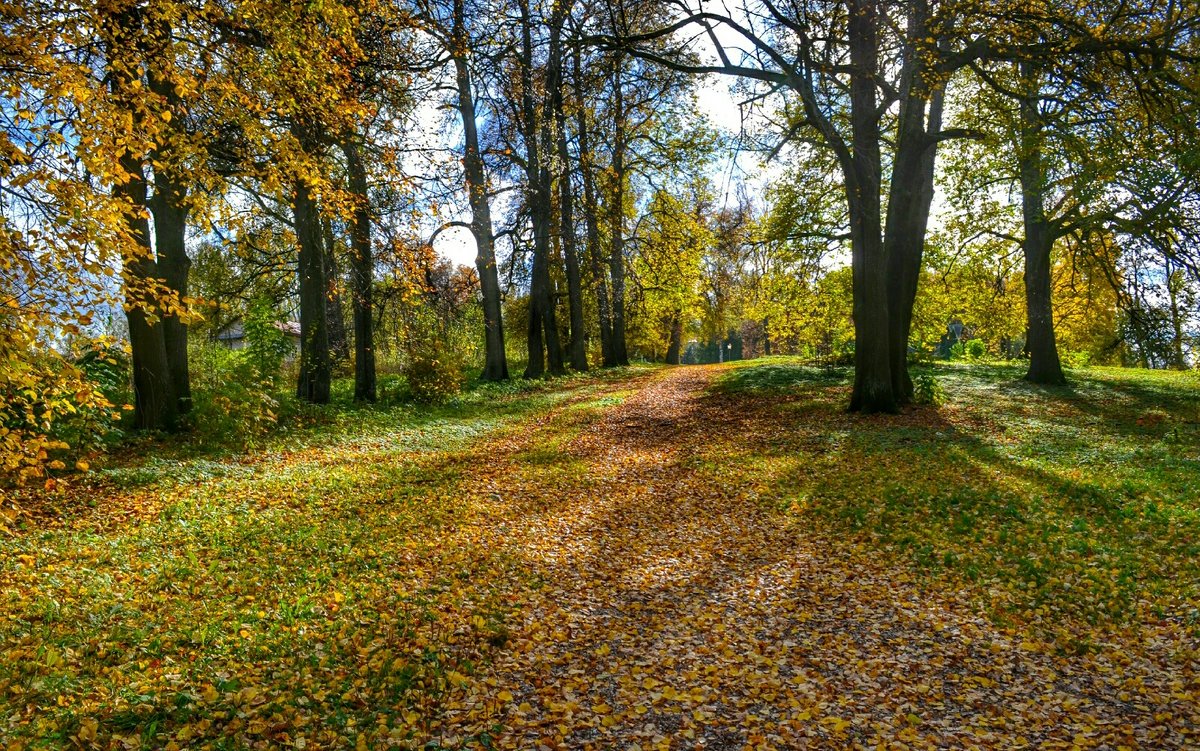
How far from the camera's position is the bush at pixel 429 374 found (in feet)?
49.2

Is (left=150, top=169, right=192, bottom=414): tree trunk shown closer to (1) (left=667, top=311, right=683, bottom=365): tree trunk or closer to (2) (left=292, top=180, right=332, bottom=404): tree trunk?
(2) (left=292, top=180, right=332, bottom=404): tree trunk

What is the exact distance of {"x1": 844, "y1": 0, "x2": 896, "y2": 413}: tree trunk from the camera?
40.2ft

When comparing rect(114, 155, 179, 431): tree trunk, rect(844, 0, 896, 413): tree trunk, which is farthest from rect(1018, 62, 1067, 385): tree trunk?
rect(114, 155, 179, 431): tree trunk

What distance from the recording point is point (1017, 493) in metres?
7.64

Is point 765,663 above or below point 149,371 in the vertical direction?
below

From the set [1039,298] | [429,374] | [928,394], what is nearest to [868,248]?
[928,394]

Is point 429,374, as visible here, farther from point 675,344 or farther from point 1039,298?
point 675,344

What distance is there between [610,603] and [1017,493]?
5367mm

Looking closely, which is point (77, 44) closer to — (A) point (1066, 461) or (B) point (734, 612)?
→ (B) point (734, 612)

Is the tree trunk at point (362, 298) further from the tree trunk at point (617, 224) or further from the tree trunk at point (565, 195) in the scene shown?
the tree trunk at point (617, 224)

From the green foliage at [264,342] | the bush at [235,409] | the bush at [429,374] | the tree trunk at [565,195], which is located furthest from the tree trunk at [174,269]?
the tree trunk at [565,195]

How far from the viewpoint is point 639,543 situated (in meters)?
6.75

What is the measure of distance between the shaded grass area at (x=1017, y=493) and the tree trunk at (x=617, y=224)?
6376mm

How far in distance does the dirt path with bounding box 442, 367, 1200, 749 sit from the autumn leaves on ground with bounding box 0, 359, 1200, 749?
0.02 m
